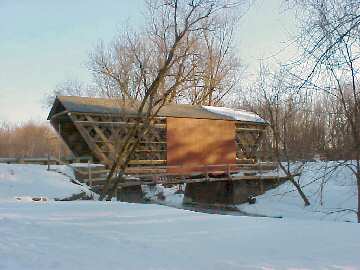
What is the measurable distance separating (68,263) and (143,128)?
44.1 feet

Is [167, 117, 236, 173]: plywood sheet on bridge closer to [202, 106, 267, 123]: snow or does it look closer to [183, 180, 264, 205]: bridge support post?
[202, 106, 267, 123]: snow

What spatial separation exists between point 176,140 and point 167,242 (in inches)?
746

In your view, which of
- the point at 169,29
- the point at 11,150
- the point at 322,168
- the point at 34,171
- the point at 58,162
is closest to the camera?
the point at 322,168

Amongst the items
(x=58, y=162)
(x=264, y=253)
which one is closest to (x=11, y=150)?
(x=58, y=162)

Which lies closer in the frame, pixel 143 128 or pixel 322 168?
pixel 322 168

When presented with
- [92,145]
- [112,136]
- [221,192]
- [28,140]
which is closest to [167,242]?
[92,145]

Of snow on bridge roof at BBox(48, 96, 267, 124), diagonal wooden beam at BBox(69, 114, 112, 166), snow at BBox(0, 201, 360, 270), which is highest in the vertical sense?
snow on bridge roof at BBox(48, 96, 267, 124)

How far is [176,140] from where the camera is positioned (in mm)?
24688

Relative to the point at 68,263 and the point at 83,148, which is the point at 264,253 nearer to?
the point at 68,263

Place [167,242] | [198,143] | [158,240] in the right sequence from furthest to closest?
[198,143] → [158,240] → [167,242]

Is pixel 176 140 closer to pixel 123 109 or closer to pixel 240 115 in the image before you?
pixel 123 109

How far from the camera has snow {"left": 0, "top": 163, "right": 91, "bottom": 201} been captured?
51.6 ft

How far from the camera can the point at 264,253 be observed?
17.3ft

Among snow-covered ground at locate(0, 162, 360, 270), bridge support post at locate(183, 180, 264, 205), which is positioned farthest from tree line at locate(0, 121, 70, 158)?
snow-covered ground at locate(0, 162, 360, 270)
